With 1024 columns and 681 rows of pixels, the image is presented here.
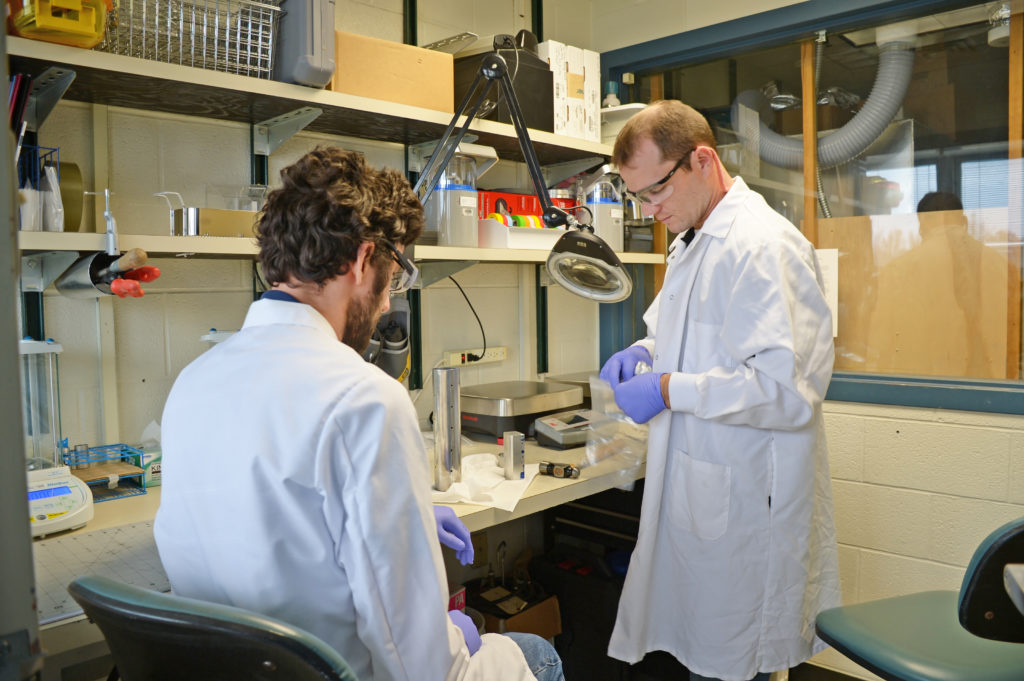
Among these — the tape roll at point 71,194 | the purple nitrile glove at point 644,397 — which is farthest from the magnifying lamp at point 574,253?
the tape roll at point 71,194

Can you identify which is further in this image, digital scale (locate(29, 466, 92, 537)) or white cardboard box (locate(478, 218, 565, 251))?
white cardboard box (locate(478, 218, 565, 251))

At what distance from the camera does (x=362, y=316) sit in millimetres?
1149

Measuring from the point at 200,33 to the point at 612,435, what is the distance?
1401 millimetres

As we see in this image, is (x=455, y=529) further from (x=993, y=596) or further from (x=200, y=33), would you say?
(x=200, y=33)

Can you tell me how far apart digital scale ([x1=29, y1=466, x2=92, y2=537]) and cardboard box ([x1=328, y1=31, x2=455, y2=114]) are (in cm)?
103

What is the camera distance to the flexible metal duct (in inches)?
90.0

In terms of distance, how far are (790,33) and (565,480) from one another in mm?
1721

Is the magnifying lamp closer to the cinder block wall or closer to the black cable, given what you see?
the black cable

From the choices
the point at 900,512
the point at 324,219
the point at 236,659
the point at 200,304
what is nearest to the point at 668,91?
the point at 900,512

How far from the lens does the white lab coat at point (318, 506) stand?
874 millimetres

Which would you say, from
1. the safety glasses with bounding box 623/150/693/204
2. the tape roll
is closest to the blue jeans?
the safety glasses with bounding box 623/150/693/204

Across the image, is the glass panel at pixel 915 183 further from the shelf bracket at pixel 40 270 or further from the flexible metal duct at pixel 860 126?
the shelf bracket at pixel 40 270

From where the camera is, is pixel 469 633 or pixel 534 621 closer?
pixel 469 633

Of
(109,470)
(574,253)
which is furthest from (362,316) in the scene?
(109,470)
